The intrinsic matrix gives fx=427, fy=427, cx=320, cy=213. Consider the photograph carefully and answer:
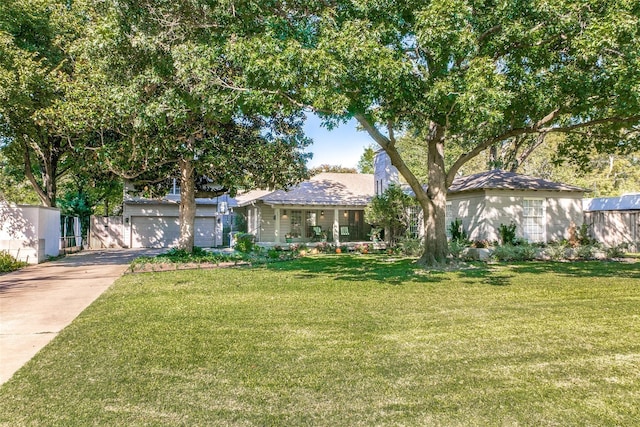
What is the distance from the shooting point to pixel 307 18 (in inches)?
420

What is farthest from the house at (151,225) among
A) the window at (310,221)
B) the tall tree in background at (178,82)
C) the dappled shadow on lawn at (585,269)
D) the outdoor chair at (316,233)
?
the dappled shadow on lawn at (585,269)

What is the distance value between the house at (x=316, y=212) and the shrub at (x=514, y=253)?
8065mm

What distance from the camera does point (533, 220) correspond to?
18.3m

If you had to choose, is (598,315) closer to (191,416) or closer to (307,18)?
(191,416)

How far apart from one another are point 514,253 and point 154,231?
68.0ft

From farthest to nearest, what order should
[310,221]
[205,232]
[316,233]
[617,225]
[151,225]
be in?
[205,232], [151,225], [310,221], [316,233], [617,225]

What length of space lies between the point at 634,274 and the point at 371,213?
1050 centimetres

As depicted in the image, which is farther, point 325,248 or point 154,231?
point 154,231

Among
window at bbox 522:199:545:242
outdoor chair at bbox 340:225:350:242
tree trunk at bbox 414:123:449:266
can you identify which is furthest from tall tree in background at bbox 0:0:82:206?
window at bbox 522:199:545:242

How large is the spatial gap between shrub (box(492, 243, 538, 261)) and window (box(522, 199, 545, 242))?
98.2 inches

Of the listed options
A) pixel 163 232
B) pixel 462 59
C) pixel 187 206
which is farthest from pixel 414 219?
pixel 163 232

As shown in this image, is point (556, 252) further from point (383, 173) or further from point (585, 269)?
point (383, 173)

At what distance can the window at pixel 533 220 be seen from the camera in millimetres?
18141

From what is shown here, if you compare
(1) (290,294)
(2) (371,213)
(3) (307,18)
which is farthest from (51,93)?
(2) (371,213)
